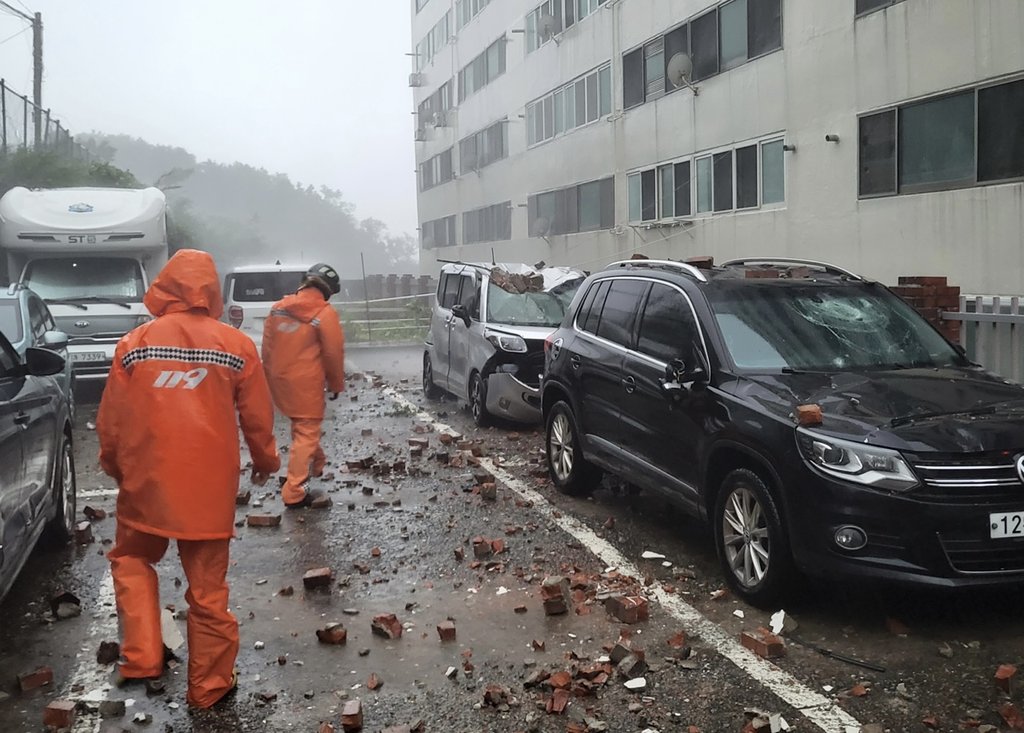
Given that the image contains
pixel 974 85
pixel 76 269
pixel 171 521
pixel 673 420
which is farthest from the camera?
pixel 76 269

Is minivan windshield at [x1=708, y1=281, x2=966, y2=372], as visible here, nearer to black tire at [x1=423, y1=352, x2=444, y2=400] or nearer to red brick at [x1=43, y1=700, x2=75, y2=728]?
red brick at [x1=43, y1=700, x2=75, y2=728]

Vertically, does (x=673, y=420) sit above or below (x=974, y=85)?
below

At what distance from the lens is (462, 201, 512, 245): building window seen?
34562mm

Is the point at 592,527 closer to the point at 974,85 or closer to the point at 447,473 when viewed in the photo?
the point at 447,473

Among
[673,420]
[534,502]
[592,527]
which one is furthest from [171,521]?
[534,502]

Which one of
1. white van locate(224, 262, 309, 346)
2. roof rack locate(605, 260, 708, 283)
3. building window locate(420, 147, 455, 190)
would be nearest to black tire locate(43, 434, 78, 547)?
roof rack locate(605, 260, 708, 283)

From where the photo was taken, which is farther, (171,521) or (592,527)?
(592,527)

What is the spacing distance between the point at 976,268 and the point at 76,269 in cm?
1261

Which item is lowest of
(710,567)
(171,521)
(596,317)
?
(710,567)

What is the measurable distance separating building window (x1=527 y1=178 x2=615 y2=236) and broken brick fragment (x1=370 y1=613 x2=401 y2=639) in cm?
2118

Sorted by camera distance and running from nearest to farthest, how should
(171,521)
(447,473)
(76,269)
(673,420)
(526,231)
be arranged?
(171,521), (673,420), (447,473), (76,269), (526,231)

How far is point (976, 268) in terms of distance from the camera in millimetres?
13820

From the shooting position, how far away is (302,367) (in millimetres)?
8062

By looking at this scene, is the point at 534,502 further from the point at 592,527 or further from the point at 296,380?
the point at 296,380
